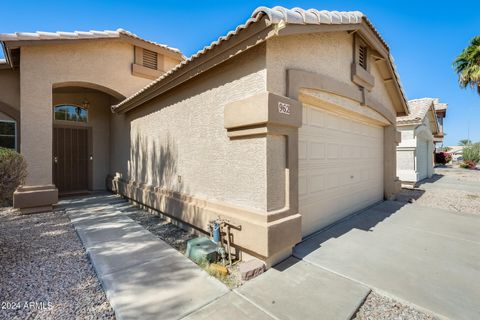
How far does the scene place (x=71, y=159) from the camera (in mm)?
10023

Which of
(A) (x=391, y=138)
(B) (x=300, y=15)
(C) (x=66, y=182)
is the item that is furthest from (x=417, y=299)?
(C) (x=66, y=182)

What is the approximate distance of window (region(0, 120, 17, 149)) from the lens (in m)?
8.32

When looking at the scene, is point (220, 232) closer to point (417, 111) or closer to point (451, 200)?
point (451, 200)

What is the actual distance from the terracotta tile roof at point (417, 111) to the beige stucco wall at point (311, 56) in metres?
8.21

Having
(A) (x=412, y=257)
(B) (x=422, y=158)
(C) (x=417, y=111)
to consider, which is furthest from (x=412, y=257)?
(B) (x=422, y=158)

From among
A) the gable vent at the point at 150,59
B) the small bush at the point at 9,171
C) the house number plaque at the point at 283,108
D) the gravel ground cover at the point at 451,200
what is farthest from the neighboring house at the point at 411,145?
the small bush at the point at 9,171

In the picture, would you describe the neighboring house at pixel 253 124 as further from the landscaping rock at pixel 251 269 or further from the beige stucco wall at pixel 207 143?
the landscaping rock at pixel 251 269

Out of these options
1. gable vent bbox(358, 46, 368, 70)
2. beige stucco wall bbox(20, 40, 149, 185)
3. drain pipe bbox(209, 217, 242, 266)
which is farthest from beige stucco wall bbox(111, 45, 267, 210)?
gable vent bbox(358, 46, 368, 70)

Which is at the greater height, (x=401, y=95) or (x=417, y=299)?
(x=401, y=95)

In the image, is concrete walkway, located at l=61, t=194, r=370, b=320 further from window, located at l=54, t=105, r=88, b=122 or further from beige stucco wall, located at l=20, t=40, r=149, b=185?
window, located at l=54, t=105, r=88, b=122

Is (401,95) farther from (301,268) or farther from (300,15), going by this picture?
(301,268)

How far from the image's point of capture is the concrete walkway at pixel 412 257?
3018 mm

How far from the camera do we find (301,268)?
12.1 feet

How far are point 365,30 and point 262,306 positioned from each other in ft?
22.2
